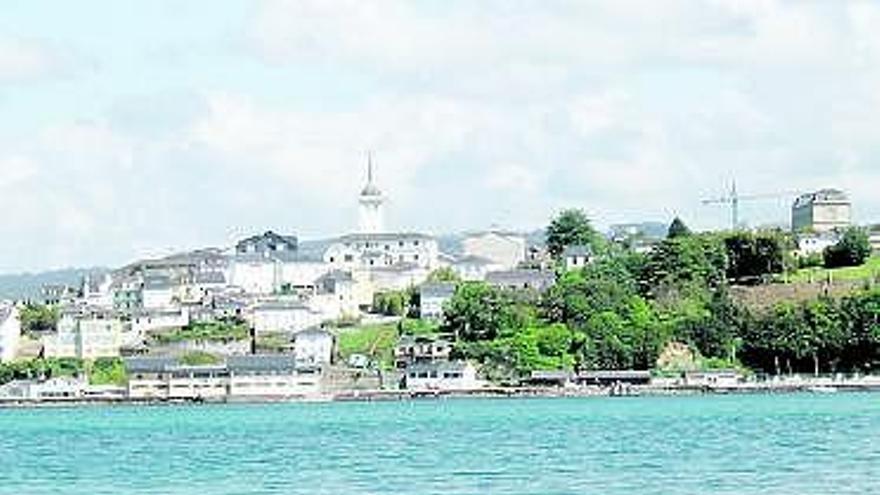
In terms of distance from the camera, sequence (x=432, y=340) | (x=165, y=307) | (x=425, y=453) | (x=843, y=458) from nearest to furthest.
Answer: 1. (x=843, y=458)
2. (x=425, y=453)
3. (x=432, y=340)
4. (x=165, y=307)

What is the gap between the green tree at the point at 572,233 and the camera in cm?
11388

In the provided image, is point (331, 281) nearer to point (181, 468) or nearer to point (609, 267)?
point (609, 267)

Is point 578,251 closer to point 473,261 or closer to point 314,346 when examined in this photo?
point 473,261

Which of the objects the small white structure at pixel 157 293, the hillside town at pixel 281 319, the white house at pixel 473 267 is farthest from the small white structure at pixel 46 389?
the white house at pixel 473 267

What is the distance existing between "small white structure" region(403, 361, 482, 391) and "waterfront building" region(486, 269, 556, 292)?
508 inches

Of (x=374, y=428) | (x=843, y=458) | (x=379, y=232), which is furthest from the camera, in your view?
(x=379, y=232)

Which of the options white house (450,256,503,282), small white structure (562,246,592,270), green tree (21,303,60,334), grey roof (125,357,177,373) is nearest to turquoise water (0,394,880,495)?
grey roof (125,357,177,373)

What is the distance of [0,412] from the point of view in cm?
8712

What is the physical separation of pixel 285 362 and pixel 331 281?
16.9 metres

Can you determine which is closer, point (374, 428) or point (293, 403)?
point (374, 428)

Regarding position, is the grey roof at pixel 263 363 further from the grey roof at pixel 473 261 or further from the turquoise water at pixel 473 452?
the grey roof at pixel 473 261

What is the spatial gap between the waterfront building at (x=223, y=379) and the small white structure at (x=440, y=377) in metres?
3.94

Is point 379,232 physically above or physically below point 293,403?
above

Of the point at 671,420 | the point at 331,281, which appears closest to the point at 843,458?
the point at 671,420
